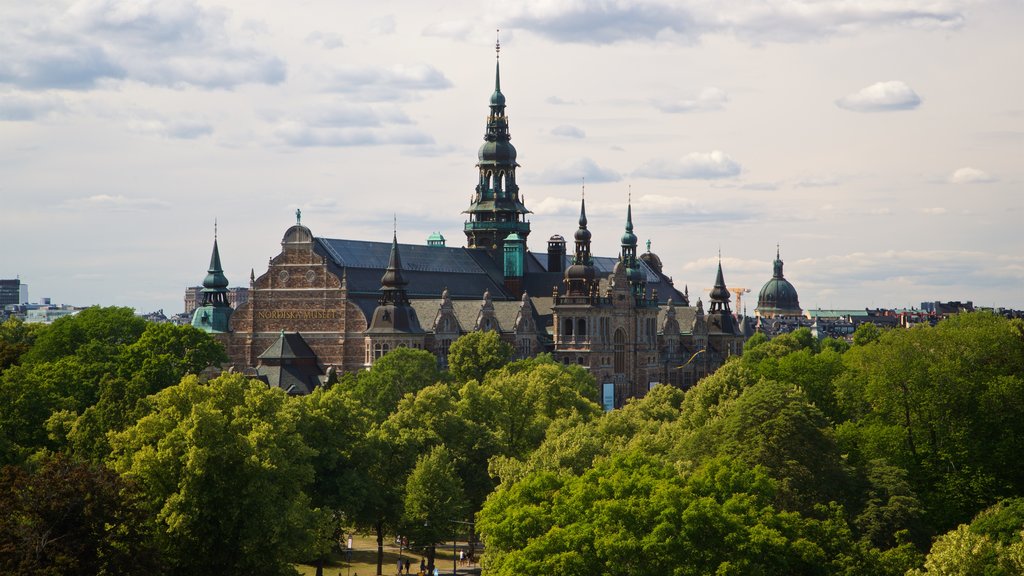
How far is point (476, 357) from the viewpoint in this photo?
534 feet

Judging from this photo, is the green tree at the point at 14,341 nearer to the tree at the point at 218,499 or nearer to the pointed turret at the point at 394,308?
the pointed turret at the point at 394,308

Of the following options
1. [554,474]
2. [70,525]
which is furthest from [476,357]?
[70,525]

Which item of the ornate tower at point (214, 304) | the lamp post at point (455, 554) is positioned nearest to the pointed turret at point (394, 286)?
the ornate tower at point (214, 304)

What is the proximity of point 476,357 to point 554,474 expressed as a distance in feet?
272

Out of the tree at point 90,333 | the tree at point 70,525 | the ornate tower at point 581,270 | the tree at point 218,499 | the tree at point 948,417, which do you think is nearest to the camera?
the tree at point 70,525

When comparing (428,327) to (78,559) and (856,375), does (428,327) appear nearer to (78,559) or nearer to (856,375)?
(856,375)

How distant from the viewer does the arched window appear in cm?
19300

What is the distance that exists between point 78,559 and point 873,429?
43.7 meters

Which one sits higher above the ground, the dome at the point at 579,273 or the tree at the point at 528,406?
the dome at the point at 579,273

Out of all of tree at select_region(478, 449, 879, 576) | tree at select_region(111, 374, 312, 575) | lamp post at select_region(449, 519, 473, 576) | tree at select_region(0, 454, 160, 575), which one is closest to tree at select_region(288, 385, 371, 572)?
lamp post at select_region(449, 519, 473, 576)

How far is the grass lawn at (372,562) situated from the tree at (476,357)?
51.7 meters

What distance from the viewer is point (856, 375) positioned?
102 metres

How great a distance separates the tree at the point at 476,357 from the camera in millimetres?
162000

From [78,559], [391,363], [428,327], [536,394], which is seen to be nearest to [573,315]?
[428,327]
